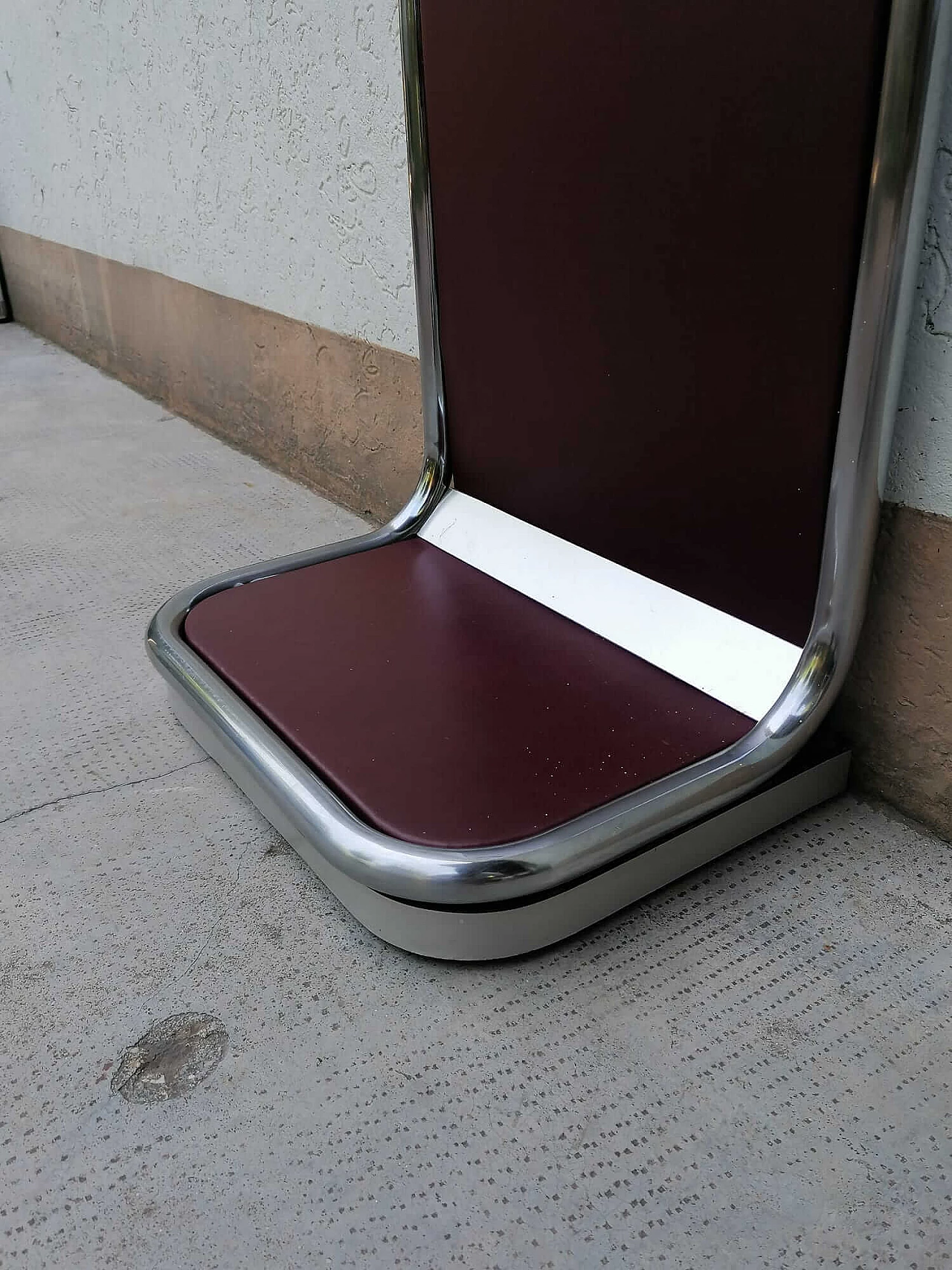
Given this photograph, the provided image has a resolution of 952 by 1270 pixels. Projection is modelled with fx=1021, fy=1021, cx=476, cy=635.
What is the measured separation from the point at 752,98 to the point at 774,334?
0.24m

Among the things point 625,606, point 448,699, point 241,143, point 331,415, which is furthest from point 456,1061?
point 241,143

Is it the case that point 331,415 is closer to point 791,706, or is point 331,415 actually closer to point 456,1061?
point 791,706

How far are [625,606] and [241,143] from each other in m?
1.74

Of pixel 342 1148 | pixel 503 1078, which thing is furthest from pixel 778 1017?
pixel 342 1148

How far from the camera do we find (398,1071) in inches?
38.0

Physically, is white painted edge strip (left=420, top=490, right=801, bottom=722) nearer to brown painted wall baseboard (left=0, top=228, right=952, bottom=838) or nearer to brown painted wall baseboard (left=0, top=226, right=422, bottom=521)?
brown painted wall baseboard (left=0, top=228, right=952, bottom=838)

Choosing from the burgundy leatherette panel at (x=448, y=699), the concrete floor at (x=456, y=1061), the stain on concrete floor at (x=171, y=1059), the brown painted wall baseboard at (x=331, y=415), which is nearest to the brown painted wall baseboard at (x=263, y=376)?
the brown painted wall baseboard at (x=331, y=415)

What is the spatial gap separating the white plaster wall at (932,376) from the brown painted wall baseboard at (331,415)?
3cm

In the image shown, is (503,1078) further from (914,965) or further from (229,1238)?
(914,965)

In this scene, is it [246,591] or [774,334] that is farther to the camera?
[246,591]

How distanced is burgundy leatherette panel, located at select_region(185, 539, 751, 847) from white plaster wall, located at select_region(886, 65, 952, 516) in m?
0.33

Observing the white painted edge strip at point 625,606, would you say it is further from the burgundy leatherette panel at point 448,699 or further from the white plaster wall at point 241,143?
the white plaster wall at point 241,143

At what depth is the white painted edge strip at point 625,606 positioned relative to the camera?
125cm

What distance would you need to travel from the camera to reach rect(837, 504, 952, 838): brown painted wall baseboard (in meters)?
1.17
